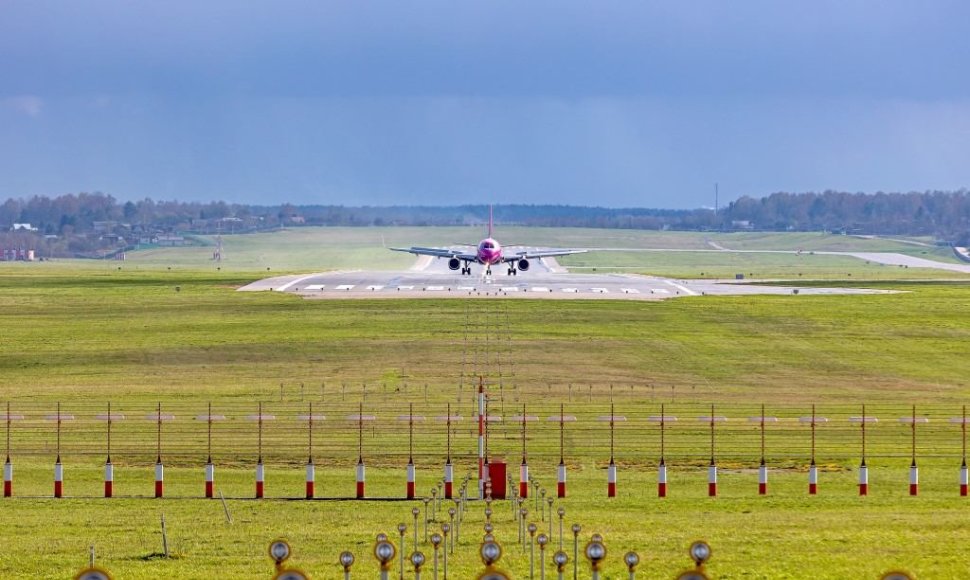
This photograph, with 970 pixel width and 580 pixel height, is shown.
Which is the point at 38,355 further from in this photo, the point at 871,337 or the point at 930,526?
the point at 930,526

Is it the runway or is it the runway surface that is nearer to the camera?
the runway

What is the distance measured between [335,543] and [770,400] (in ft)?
88.7

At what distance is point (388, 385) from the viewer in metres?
52.5

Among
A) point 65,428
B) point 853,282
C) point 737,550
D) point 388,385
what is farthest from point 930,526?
point 853,282

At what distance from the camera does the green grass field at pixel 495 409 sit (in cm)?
2356

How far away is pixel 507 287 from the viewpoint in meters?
104

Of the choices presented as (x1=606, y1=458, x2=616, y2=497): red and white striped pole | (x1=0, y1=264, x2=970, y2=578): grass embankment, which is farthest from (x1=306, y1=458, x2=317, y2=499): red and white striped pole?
(x1=606, y1=458, x2=616, y2=497): red and white striped pole

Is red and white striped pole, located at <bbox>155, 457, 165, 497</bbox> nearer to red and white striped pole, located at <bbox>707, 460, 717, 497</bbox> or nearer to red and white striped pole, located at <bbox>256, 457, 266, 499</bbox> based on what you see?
red and white striped pole, located at <bbox>256, 457, 266, 499</bbox>

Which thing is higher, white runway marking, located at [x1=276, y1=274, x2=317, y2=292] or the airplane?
the airplane

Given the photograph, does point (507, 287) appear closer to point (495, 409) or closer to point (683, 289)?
point (683, 289)

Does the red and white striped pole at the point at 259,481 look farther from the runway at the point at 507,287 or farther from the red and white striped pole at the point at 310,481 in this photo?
the runway at the point at 507,287

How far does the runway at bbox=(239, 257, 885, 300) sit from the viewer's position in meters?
96.1

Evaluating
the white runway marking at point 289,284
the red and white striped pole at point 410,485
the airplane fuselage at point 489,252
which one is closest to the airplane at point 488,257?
the airplane fuselage at point 489,252

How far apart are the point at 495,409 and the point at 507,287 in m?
57.8
